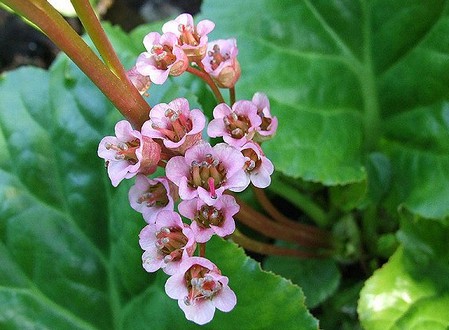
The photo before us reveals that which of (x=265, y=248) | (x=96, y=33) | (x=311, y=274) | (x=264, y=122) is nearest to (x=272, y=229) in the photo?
(x=265, y=248)

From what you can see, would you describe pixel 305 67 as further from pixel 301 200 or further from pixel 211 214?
pixel 211 214

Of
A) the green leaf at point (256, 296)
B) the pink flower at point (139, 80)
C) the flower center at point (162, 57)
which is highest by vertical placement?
the flower center at point (162, 57)

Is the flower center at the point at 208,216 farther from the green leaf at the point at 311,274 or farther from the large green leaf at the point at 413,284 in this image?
the green leaf at the point at 311,274

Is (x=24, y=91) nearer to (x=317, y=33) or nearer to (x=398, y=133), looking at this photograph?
(x=317, y=33)

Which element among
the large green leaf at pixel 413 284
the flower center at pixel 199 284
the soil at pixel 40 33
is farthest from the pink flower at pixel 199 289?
the soil at pixel 40 33

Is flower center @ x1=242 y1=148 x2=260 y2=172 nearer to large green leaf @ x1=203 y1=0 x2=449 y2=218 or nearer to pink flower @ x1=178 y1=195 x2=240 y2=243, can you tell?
pink flower @ x1=178 y1=195 x2=240 y2=243

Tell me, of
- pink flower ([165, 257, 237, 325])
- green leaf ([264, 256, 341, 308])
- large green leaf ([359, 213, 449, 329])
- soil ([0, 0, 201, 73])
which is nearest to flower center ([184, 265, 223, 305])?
pink flower ([165, 257, 237, 325])

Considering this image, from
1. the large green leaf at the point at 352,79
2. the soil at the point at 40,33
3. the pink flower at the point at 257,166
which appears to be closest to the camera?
the pink flower at the point at 257,166
